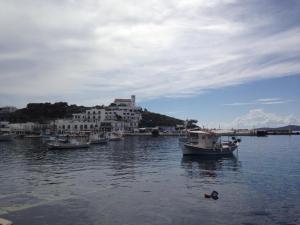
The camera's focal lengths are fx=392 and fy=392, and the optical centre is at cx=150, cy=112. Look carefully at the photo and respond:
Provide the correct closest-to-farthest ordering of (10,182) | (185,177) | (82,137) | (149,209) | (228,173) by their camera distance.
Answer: (149,209), (10,182), (185,177), (228,173), (82,137)

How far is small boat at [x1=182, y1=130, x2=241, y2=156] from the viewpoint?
242 ft

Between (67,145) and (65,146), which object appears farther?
(67,145)

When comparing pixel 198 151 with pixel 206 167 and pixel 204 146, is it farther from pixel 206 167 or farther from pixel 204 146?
pixel 206 167

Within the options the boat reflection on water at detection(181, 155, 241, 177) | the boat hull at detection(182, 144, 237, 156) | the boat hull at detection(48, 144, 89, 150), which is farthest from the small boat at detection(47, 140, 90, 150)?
the boat reflection on water at detection(181, 155, 241, 177)

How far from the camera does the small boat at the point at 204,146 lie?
73875 millimetres

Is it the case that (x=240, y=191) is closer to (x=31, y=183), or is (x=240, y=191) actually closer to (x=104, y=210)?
(x=104, y=210)

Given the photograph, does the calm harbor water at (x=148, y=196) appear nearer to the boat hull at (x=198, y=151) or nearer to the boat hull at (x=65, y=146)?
the boat hull at (x=198, y=151)

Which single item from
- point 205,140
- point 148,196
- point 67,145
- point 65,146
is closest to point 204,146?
point 205,140

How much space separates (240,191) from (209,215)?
1011 centimetres

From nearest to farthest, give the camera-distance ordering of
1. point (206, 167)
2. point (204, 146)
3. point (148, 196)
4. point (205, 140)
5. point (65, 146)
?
point (148, 196), point (206, 167), point (204, 146), point (205, 140), point (65, 146)

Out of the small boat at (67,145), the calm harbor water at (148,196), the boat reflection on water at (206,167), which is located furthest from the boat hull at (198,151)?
the small boat at (67,145)

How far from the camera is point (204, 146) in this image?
7531 cm

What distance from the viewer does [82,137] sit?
11538 centimetres

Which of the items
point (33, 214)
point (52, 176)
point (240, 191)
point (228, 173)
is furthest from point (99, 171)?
point (33, 214)
